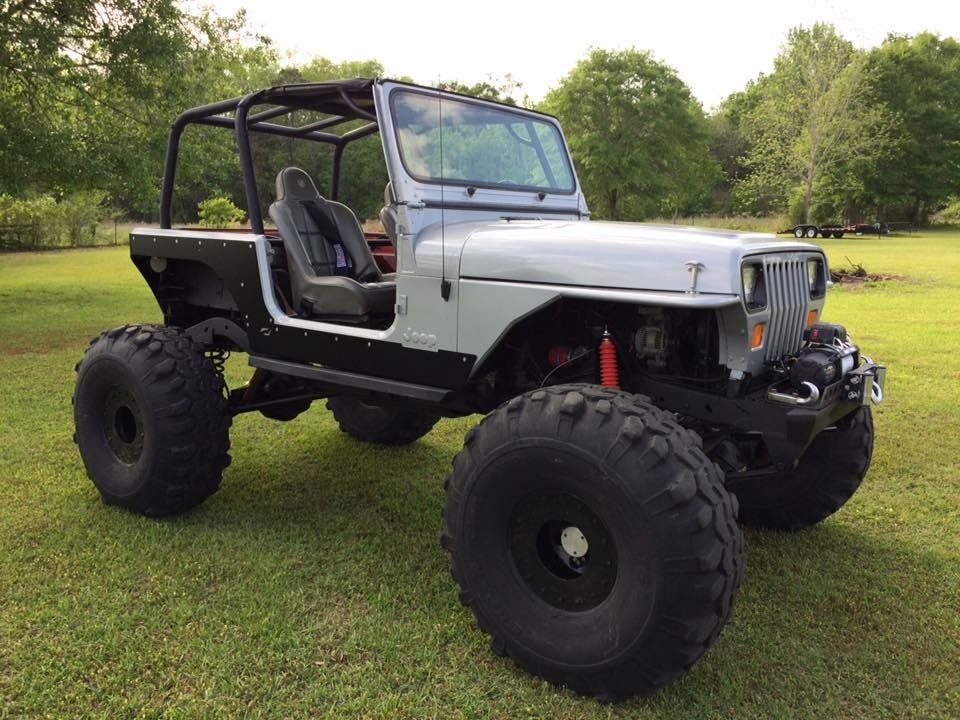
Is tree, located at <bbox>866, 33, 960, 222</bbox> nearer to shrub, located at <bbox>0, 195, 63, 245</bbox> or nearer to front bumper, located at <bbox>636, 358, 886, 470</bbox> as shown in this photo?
shrub, located at <bbox>0, 195, 63, 245</bbox>

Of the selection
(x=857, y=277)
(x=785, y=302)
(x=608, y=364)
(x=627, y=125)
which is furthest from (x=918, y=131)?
(x=608, y=364)

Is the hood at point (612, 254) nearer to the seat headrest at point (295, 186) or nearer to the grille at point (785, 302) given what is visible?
the grille at point (785, 302)

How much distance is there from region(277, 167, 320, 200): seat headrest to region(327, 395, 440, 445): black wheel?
5.11 ft

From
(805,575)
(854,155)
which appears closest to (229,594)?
(805,575)

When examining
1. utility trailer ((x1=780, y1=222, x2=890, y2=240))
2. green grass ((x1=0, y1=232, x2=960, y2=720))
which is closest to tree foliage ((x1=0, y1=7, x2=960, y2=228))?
green grass ((x1=0, y1=232, x2=960, y2=720))

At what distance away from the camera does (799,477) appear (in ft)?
12.6

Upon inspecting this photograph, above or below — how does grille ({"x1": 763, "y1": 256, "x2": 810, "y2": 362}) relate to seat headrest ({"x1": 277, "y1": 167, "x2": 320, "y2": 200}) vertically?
below

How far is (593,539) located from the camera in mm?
2697

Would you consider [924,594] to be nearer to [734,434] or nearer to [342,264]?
[734,434]

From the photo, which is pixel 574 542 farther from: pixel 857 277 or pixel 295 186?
pixel 857 277

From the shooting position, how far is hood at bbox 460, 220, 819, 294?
8.70 ft

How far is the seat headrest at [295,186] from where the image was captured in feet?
13.9

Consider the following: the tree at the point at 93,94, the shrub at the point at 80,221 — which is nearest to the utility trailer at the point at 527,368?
the tree at the point at 93,94

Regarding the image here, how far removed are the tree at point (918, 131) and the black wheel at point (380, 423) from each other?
52340 mm
